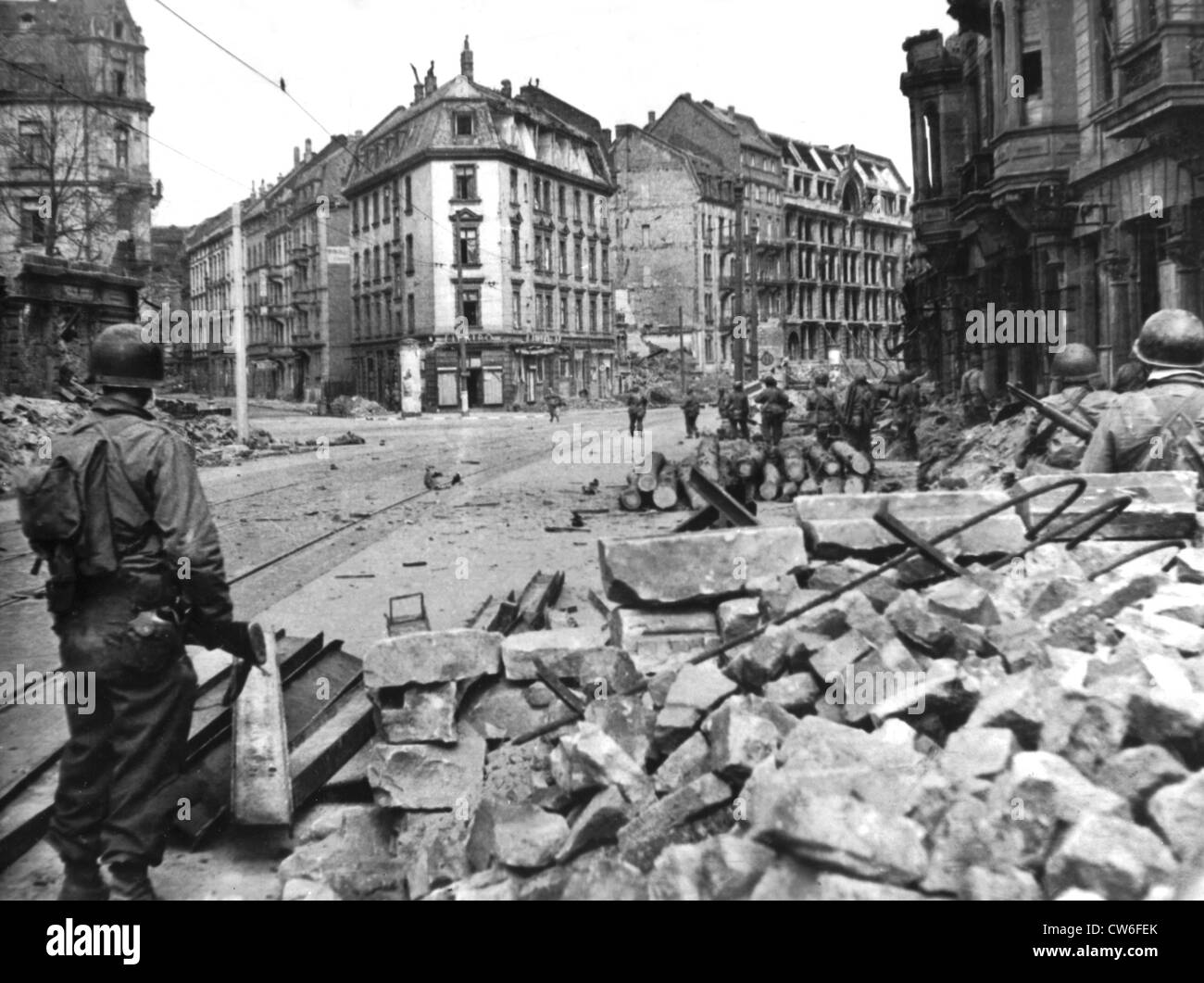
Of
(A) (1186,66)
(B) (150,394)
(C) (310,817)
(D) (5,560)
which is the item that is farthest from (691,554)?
(A) (1186,66)

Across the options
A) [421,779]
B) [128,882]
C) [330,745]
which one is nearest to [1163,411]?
[421,779]

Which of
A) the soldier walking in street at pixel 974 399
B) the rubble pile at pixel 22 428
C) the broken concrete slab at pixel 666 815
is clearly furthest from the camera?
the soldier walking in street at pixel 974 399

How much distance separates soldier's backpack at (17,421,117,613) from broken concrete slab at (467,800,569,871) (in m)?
1.61

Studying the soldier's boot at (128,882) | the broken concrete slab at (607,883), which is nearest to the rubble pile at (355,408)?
the soldier's boot at (128,882)

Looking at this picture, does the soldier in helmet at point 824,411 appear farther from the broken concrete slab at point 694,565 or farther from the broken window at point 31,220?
the broken concrete slab at point 694,565

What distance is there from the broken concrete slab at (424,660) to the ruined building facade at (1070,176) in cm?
899

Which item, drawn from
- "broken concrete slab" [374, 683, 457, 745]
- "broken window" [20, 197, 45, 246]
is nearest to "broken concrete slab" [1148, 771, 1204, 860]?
"broken concrete slab" [374, 683, 457, 745]

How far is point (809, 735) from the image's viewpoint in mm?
3471

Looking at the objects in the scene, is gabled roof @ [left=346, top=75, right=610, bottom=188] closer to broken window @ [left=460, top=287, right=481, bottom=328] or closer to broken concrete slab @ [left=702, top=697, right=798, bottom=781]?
broken window @ [left=460, top=287, right=481, bottom=328]

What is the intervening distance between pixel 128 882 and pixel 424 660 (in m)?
1.49

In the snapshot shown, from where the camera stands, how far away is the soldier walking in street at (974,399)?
14.3 meters

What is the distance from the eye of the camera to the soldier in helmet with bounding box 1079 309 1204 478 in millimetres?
5484
